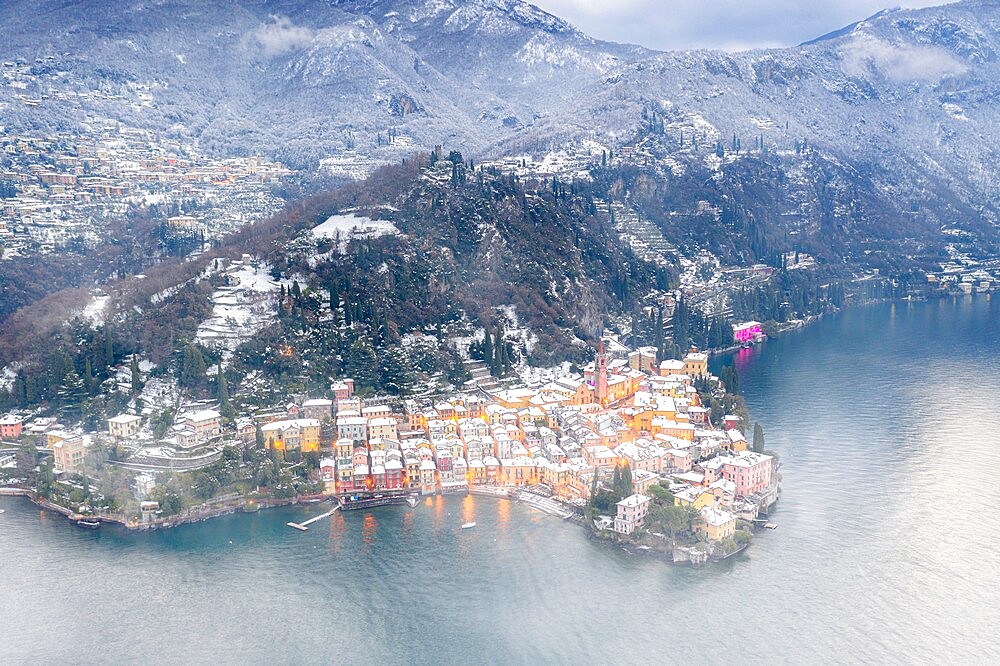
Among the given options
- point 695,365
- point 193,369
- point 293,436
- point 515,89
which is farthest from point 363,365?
point 515,89

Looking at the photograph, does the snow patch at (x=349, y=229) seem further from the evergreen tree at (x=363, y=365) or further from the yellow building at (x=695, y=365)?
the yellow building at (x=695, y=365)

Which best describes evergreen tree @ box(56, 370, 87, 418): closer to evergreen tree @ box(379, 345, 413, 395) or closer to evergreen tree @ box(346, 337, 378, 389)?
evergreen tree @ box(346, 337, 378, 389)

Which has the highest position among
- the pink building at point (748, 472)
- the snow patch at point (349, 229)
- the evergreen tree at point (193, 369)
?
the snow patch at point (349, 229)

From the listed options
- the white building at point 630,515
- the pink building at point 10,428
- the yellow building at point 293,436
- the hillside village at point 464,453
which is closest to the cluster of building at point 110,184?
the pink building at point 10,428

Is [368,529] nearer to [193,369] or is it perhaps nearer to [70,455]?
[70,455]

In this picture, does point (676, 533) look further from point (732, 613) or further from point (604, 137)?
point (604, 137)

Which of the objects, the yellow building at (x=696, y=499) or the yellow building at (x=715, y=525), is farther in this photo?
the yellow building at (x=696, y=499)
